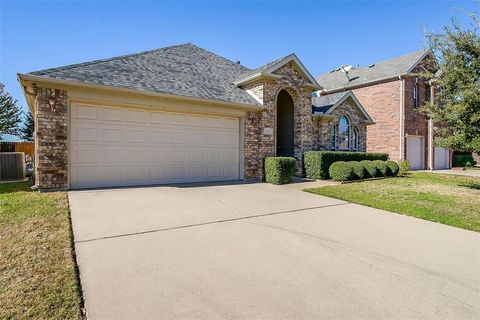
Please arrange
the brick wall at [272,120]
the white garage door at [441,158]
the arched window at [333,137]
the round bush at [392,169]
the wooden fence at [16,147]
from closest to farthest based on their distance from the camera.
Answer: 1. the brick wall at [272,120]
2. the round bush at [392,169]
3. the arched window at [333,137]
4. the wooden fence at [16,147]
5. the white garage door at [441,158]

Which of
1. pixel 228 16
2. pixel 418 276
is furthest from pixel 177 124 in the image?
pixel 418 276

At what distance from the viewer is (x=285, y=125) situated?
14211 millimetres

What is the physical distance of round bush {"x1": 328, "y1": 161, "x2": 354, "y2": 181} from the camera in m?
10.8

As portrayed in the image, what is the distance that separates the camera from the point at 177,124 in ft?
31.1

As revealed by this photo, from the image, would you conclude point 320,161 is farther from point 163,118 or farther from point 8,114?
point 8,114

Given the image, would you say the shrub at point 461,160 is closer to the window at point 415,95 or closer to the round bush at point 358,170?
the window at point 415,95

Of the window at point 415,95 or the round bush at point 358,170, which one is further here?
the window at point 415,95

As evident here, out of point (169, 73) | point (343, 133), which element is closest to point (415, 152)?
point (343, 133)

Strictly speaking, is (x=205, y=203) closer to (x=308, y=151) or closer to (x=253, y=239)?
(x=253, y=239)

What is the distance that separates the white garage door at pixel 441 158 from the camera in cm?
2070

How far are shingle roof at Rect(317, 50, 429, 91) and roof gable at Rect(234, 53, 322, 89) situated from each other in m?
9.87

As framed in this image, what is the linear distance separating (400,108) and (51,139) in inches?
805

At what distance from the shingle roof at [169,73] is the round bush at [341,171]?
4.59 metres

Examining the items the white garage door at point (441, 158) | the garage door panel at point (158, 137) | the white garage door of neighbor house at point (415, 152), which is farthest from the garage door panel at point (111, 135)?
the white garage door at point (441, 158)
